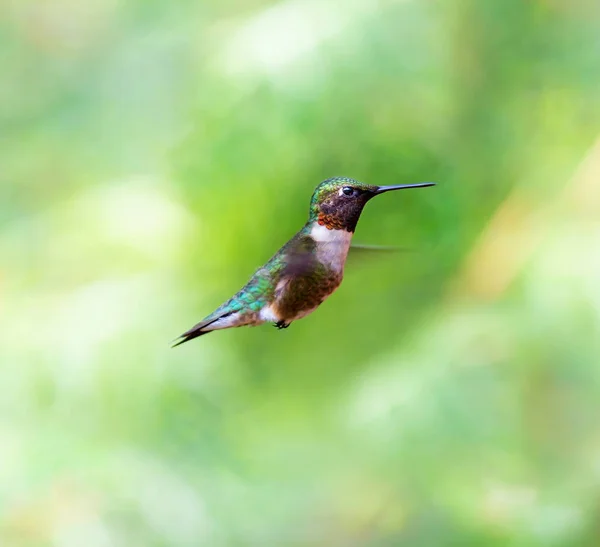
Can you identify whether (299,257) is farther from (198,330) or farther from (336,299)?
(336,299)

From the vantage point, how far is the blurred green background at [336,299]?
3.97ft

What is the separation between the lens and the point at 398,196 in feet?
4.07

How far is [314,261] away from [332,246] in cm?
2

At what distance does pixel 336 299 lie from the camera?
125 centimetres

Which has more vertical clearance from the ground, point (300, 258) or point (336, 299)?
point (336, 299)

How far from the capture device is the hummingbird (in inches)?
20.6

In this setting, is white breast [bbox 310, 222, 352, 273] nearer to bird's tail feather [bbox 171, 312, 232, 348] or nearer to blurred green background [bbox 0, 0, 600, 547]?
bird's tail feather [bbox 171, 312, 232, 348]

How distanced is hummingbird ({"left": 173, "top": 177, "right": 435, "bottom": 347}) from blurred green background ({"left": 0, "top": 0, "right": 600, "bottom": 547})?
0.60 m

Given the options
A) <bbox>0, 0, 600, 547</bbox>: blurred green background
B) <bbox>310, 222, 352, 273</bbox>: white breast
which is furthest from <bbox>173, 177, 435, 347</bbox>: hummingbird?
<bbox>0, 0, 600, 547</bbox>: blurred green background

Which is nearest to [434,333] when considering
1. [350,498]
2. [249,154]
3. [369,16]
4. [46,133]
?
[350,498]

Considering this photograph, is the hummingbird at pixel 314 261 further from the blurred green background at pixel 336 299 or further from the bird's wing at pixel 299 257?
the blurred green background at pixel 336 299

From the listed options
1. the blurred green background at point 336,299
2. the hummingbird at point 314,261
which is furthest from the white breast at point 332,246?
the blurred green background at point 336,299

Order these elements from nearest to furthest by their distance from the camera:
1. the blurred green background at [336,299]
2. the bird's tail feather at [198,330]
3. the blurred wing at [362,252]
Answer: the bird's tail feather at [198,330] → the blurred wing at [362,252] → the blurred green background at [336,299]

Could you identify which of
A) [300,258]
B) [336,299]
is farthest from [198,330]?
[336,299]
